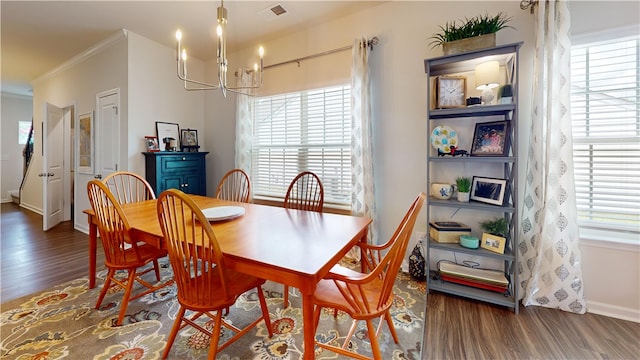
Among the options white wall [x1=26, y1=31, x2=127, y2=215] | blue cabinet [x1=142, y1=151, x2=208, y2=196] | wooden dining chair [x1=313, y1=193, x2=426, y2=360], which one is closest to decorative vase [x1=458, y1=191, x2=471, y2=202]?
wooden dining chair [x1=313, y1=193, x2=426, y2=360]

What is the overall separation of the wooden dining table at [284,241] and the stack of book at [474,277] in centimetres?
101

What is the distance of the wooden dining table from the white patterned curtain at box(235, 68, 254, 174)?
144 centimetres

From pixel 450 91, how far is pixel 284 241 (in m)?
1.78

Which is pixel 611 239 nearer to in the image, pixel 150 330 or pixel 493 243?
pixel 493 243

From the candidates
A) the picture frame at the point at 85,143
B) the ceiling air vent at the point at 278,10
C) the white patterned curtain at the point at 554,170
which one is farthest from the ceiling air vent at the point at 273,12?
the picture frame at the point at 85,143

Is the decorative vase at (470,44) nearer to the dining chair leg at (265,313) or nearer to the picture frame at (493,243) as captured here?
the picture frame at (493,243)

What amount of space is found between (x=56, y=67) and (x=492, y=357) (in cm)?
683

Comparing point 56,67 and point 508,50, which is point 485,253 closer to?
point 508,50

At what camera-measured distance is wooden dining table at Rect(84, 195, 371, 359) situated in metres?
1.06

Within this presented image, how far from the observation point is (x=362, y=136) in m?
2.61

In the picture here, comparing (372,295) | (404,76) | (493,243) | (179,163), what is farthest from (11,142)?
(493,243)

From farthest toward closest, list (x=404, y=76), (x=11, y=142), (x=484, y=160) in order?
(x=11, y=142), (x=404, y=76), (x=484, y=160)

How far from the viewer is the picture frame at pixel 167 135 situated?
3.44 meters

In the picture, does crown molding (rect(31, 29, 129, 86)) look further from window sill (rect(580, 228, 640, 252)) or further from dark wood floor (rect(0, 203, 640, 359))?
window sill (rect(580, 228, 640, 252))
